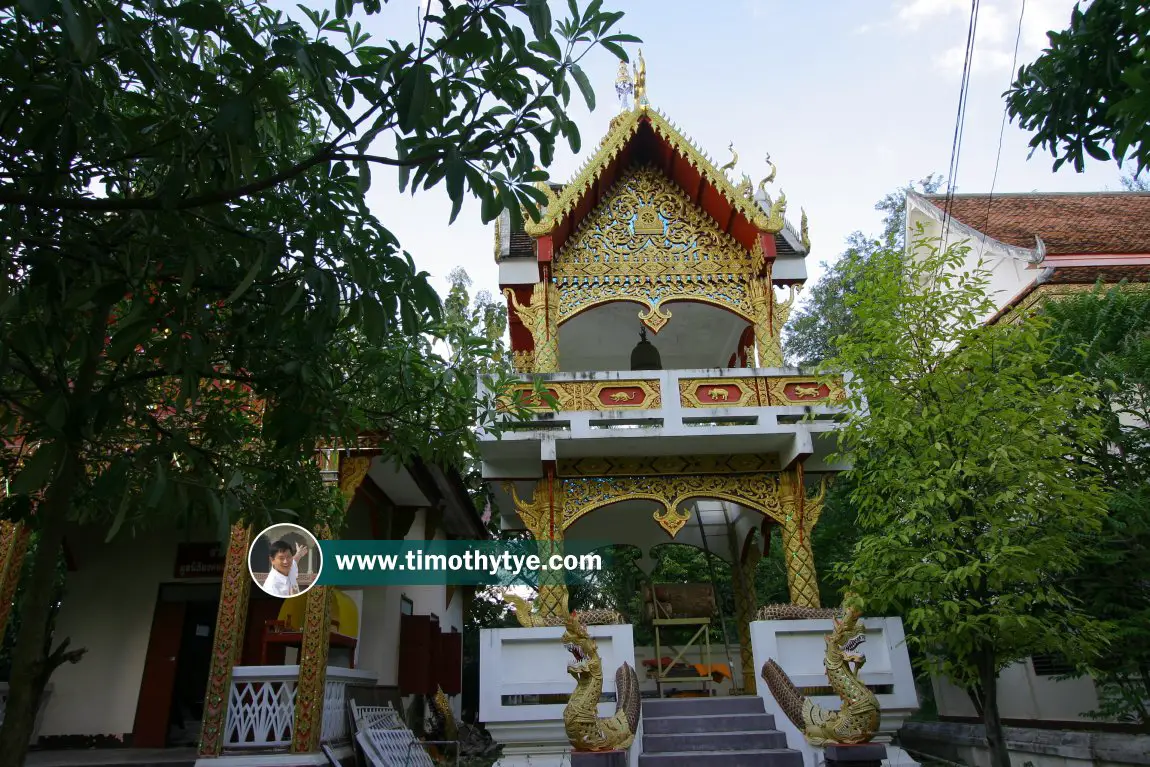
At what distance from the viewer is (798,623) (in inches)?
274

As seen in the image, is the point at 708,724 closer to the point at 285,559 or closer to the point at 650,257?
the point at 285,559

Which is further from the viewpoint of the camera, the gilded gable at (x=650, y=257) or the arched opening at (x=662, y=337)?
the arched opening at (x=662, y=337)

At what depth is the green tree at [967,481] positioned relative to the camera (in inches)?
217

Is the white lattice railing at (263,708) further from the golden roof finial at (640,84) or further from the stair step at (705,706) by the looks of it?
the golden roof finial at (640,84)

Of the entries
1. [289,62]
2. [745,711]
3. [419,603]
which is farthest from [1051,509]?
[419,603]

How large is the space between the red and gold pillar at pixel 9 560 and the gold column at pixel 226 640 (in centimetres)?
186

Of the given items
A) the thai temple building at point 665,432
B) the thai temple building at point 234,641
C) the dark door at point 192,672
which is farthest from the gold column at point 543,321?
the dark door at point 192,672

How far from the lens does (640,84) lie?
974cm

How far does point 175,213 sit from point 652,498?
21.1 feet

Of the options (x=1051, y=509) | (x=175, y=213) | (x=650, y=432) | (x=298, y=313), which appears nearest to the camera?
(x=175, y=213)

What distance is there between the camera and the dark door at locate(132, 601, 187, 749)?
8430 millimetres

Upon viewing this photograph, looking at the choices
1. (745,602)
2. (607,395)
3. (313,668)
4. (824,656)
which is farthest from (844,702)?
(745,602)

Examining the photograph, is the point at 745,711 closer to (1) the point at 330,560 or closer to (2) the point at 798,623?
(2) the point at 798,623

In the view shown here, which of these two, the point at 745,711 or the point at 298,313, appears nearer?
the point at 298,313
